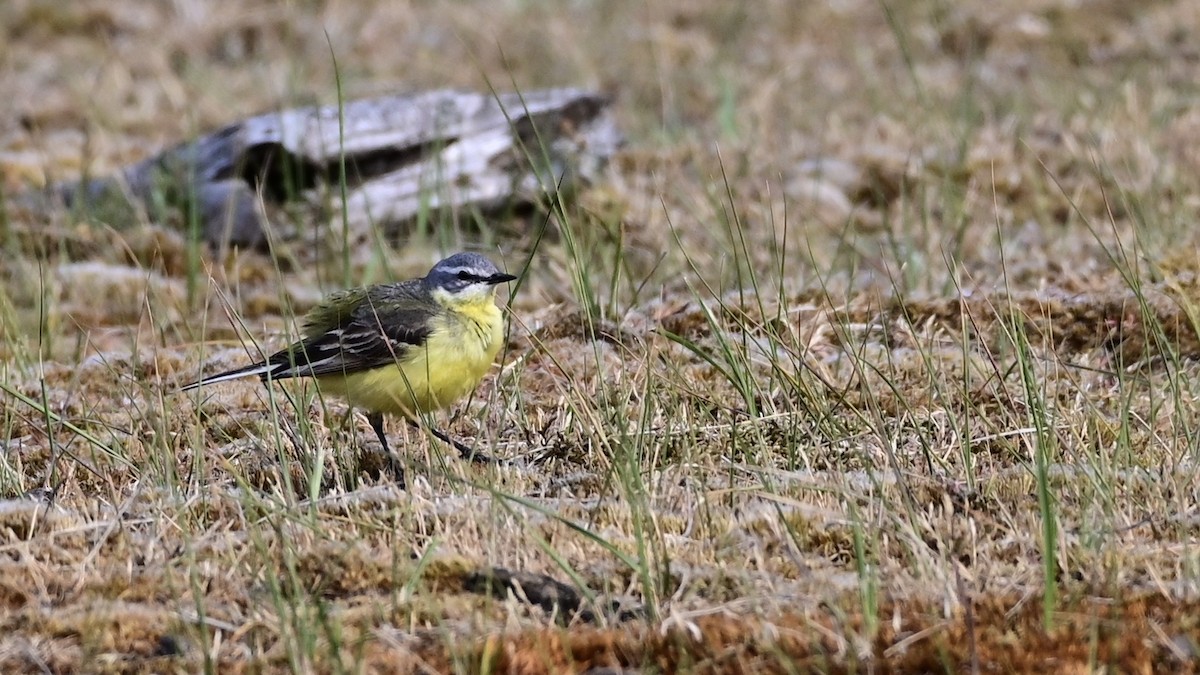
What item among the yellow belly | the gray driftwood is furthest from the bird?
the gray driftwood

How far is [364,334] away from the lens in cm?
586

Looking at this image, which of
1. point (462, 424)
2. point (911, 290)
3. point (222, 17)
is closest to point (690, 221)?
point (911, 290)

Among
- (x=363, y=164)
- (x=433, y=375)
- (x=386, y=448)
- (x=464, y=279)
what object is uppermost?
(x=363, y=164)

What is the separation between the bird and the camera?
559 cm

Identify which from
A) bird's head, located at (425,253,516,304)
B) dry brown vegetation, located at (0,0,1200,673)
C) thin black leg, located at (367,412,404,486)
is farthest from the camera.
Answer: bird's head, located at (425,253,516,304)

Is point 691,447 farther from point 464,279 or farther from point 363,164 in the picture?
point 363,164

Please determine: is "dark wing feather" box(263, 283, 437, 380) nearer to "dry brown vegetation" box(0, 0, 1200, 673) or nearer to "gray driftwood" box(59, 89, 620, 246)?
"dry brown vegetation" box(0, 0, 1200, 673)

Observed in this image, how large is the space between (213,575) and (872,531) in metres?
1.86

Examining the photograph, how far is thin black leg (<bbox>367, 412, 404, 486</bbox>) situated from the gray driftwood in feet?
10.6

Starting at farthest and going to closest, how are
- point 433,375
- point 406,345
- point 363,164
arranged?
point 363,164 < point 406,345 < point 433,375

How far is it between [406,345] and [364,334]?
182mm

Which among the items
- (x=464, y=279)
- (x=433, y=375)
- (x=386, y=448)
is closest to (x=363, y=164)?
(x=464, y=279)

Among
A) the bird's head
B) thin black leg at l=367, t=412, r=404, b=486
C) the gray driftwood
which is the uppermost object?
the gray driftwood

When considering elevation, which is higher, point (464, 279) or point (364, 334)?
point (464, 279)
